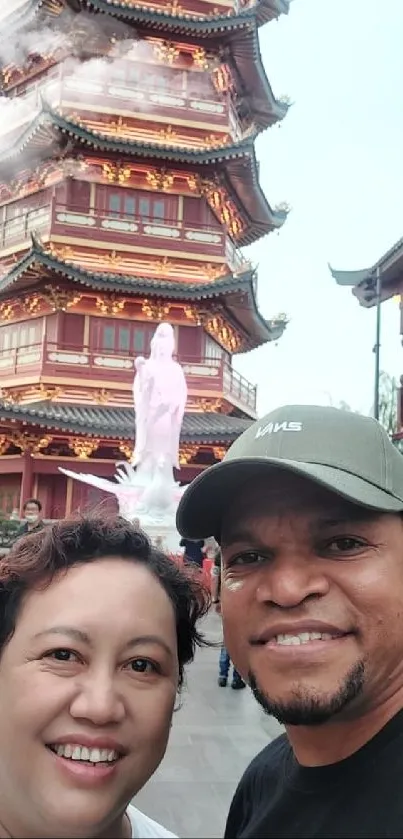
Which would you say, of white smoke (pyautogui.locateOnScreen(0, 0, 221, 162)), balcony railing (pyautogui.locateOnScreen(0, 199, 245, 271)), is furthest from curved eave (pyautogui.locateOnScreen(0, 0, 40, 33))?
balcony railing (pyautogui.locateOnScreen(0, 199, 245, 271))

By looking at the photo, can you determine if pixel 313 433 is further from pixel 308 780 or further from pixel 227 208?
pixel 227 208

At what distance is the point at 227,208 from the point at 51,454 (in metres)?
8.13

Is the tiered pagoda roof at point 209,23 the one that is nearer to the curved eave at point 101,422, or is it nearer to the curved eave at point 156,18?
the curved eave at point 156,18

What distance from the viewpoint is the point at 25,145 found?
49.2ft

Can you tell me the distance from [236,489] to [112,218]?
1526 centimetres

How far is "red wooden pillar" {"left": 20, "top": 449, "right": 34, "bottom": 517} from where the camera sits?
46.3 feet

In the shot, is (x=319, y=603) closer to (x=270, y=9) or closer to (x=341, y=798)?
(x=341, y=798)

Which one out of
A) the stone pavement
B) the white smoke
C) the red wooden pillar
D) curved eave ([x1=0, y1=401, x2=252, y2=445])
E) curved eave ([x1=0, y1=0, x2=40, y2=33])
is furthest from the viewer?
the white smoke

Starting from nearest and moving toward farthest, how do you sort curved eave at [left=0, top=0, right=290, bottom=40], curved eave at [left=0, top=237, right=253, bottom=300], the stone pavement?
the stone pavement → curved eave at [left=0, top=237, right=253, bottom=300] → curved eave at [left=0, top=0, right=290, bottom=40]

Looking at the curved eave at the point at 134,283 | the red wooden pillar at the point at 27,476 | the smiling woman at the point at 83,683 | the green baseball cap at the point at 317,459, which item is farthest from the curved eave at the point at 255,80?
the smiling woman at the point at 83,683

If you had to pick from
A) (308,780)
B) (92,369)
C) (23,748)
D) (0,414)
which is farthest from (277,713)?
(92,369)

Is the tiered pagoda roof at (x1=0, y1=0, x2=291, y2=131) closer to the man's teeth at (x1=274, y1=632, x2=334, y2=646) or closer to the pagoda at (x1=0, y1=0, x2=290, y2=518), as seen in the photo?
the pagoda at (x1=0, y1=0, x2=290, y2=518)

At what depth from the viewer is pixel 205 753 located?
383 cm

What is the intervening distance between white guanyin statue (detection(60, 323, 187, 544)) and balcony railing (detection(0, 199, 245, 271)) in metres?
5.10
